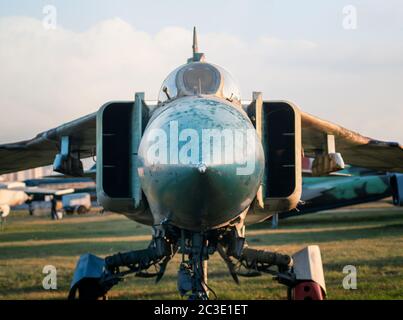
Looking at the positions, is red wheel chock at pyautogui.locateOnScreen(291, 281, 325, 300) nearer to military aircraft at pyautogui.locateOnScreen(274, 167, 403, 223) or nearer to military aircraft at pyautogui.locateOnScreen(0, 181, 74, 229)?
military aircraft at pyautogui.locateOnScreen(274, 167, 403, 223)

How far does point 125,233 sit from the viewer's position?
22266mm

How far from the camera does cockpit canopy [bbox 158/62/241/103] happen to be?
6082mm

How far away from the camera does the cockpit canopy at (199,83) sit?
20.0 ft

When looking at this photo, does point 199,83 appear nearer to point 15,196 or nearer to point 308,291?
point 308,291

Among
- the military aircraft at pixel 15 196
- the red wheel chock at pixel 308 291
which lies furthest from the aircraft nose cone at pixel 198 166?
the military aircraft at pixel 15 196

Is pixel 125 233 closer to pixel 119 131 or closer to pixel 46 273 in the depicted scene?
pixel 46 273

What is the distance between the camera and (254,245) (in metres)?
16.7

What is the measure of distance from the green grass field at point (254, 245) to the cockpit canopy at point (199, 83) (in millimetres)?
3701

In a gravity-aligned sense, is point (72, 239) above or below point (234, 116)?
below

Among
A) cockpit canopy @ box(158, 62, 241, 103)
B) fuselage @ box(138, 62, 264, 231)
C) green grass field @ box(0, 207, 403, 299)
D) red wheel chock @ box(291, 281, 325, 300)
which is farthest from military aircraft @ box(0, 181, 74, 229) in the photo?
fuselage @ box(138, 62, 264, 231)

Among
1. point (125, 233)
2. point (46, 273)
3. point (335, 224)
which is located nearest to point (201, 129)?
point (46, 273)

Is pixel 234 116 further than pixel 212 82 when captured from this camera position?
No
